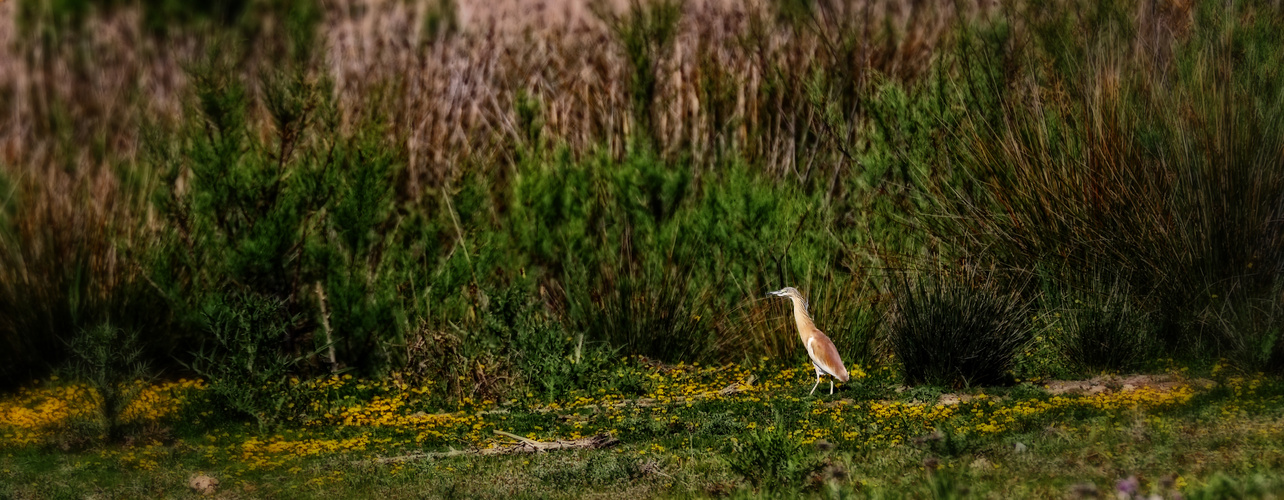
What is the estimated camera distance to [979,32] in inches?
422

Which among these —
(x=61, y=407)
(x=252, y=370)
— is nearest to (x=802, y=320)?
(x=252, y=370)

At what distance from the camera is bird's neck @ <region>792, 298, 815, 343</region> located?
8.38 m

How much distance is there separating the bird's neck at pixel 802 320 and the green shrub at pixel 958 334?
0.64 m

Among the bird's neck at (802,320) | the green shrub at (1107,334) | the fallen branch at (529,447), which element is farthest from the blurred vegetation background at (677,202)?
the fallen branch at (529,447)

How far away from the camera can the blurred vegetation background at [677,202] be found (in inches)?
347

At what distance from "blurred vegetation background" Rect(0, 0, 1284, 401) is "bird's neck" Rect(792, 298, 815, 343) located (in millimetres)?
649

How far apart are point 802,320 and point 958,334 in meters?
0.93

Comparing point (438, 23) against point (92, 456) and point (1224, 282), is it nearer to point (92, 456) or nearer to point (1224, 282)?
point (92, 456)

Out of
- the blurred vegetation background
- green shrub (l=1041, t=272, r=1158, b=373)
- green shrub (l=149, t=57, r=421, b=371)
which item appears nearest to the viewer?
green shrub (l=1041, t=272, r=1158, b=373)

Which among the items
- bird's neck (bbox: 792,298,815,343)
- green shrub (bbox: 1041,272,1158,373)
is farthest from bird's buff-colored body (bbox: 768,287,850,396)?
green shrub (bbox: 1041,272,1158,373)

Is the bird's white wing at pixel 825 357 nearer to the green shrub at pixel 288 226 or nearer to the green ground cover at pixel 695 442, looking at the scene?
the green ground cover at pixel 695 442

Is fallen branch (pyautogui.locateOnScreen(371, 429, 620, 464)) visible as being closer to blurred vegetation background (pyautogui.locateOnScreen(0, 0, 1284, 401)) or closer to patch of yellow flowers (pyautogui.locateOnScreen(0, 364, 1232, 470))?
patch of yellow flowers (pyautogui.locateOnScreen(0, 364, 1232, 470))

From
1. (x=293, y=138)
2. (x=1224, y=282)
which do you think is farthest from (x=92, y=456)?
(x=1224, y=282)

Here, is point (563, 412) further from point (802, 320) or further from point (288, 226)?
point (288, 226)
